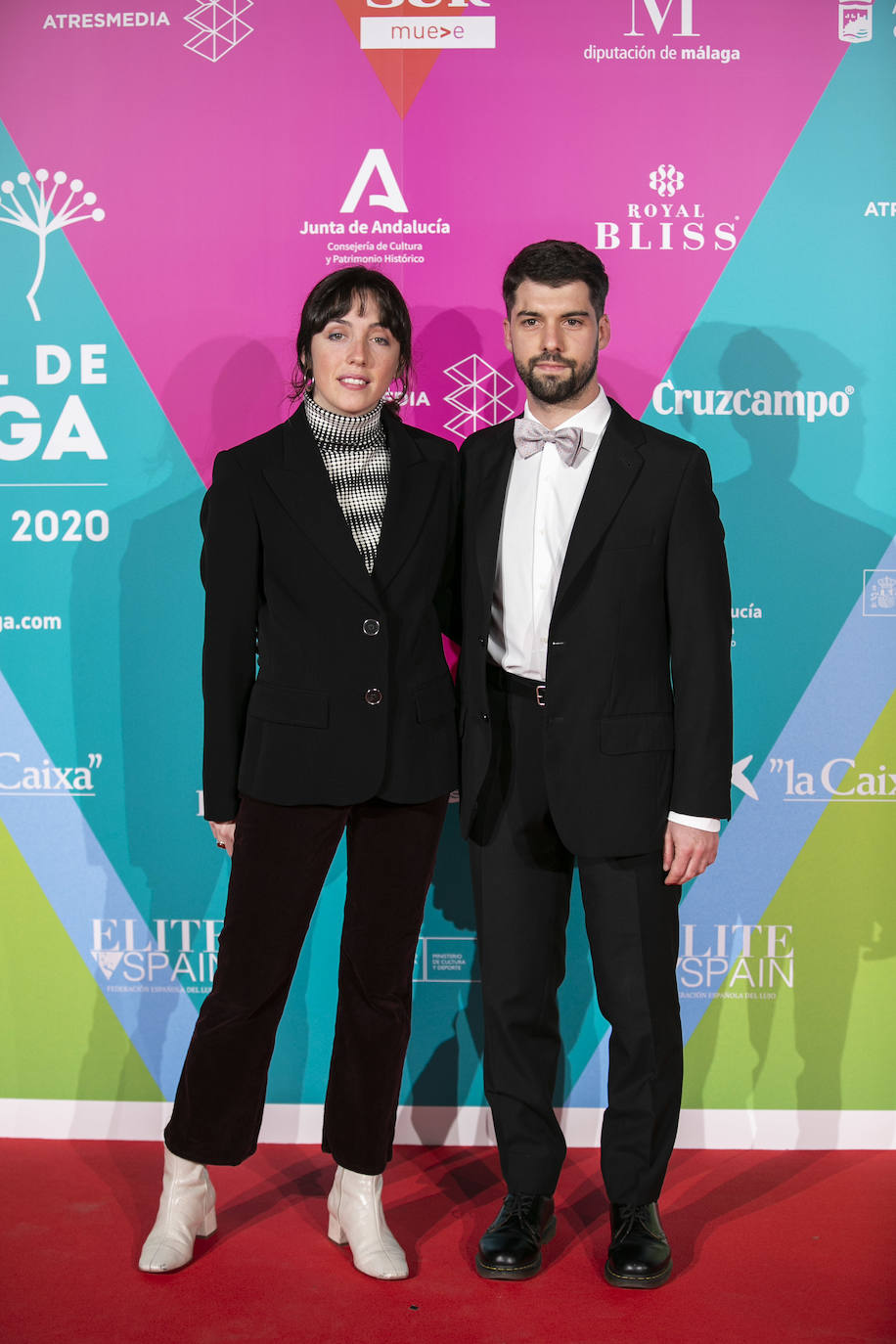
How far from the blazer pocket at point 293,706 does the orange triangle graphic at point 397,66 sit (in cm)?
157

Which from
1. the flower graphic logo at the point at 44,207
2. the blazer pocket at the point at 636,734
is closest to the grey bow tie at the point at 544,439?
the blazer pocket at the point at 636,734

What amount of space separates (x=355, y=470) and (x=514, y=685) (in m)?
0.56

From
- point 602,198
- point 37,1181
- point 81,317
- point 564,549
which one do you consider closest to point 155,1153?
point 37,1181

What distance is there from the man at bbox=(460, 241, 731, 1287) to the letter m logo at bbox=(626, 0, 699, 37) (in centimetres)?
92

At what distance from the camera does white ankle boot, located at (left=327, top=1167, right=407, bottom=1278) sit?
2512 millimetres

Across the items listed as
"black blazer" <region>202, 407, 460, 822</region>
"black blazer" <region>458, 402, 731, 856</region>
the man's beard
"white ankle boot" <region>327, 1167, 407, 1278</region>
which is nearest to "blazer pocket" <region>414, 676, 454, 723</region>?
"black blazer" <region>202, 407, 460, 822</region>

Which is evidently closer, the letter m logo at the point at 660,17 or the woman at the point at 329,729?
the woman at the point at 329,729

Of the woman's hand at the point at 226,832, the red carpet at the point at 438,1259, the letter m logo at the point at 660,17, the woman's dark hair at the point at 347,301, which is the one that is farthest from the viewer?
the letter m logo at the point at 660,17

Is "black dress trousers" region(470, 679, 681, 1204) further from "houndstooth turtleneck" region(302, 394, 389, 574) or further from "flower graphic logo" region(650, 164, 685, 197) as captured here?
"flower graphic logo" region(650, 164, 685, 197)

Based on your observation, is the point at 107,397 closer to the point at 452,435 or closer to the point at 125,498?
the point at 125,498

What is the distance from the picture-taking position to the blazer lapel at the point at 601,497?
95.3 inches

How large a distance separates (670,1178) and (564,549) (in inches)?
64.2

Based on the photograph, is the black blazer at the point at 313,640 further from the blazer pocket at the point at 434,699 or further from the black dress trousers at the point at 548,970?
the black dress trousers at the point at 548,970

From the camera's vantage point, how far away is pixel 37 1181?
117 inches
